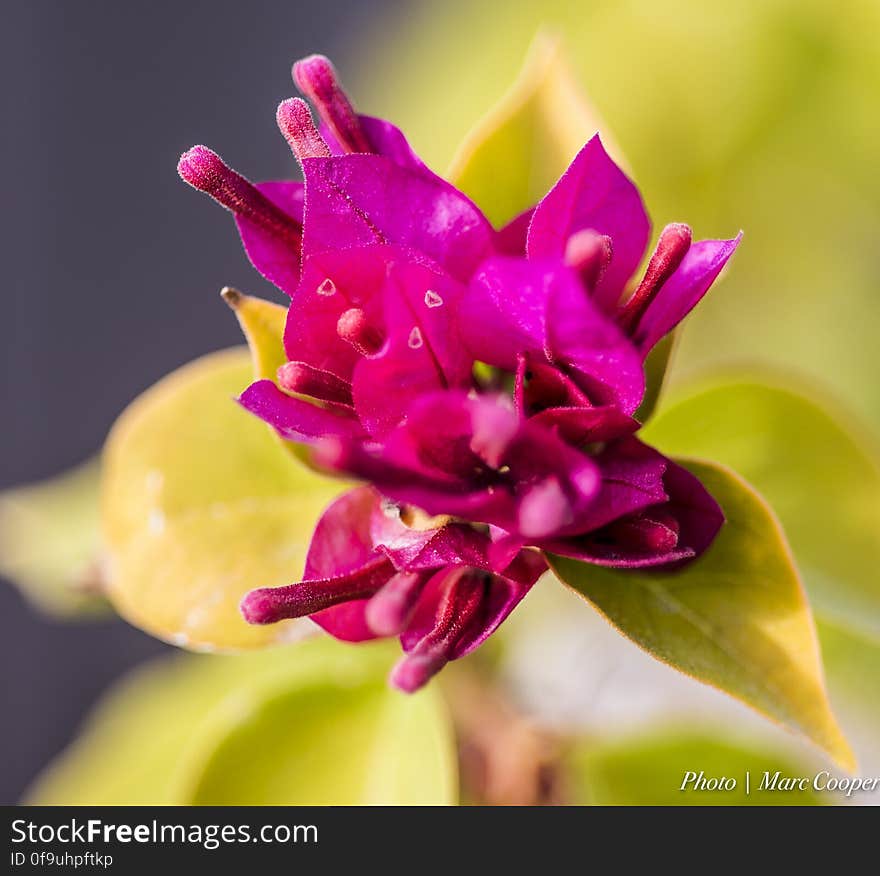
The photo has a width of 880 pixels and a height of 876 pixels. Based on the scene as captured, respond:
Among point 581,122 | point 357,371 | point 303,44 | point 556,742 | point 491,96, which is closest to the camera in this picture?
point 357,371

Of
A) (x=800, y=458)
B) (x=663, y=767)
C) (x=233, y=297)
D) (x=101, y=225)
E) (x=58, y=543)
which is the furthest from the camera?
(x=101, y=225)

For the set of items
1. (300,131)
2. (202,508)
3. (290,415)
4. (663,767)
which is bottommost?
(663,767)

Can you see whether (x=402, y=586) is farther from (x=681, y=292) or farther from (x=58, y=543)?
(x=58, y=543)

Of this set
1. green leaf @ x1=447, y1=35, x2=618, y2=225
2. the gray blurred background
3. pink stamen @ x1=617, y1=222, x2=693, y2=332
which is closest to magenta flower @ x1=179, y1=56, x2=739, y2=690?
pink stamen @ x1=617, y1=222, x2=693, y2=332

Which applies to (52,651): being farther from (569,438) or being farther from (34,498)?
(569,438)

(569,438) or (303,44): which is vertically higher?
(303,44)

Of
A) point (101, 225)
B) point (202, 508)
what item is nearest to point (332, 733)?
point (202, 508)
